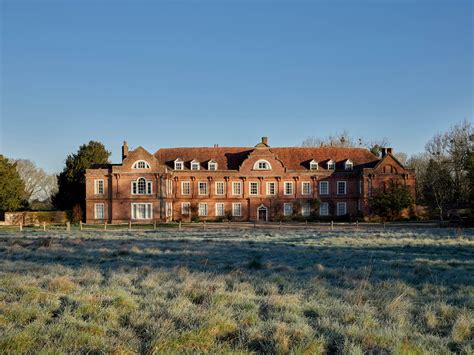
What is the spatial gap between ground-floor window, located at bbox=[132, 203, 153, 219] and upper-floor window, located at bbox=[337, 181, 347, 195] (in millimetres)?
20864

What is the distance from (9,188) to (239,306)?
4631 centimetres

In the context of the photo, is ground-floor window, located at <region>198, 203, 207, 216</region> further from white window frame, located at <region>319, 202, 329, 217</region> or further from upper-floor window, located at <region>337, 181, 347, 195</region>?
upper-floor window, located at <region>337, 181, 347, 195</region>

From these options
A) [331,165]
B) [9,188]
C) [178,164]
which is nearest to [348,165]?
[331,165]

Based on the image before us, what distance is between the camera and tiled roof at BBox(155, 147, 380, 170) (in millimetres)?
49250

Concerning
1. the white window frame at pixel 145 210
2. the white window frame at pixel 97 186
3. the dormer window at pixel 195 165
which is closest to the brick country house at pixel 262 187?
the dormer window at pixel 195 165

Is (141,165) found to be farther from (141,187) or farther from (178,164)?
(178,164)

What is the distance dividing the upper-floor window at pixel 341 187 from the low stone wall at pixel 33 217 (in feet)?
101

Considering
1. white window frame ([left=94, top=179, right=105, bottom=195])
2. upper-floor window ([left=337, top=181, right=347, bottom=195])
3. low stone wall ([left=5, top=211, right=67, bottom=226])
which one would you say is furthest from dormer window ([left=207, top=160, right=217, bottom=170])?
low stone wall ([left=5, top=211, right=67, bottom=226])

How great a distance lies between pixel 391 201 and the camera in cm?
4344

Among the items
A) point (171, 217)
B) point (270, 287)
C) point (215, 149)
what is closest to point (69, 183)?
point (171, 217)

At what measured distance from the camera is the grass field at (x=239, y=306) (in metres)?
6.20

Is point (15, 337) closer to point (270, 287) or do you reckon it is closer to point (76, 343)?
point (76, 343)

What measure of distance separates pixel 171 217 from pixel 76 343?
138ft

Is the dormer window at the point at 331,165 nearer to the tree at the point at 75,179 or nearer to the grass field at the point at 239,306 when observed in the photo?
the tree at the point at 75,179
